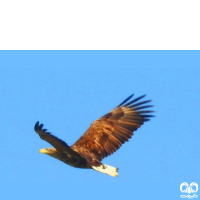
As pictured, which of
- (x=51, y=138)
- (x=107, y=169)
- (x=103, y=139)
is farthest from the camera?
(x=103, y=139)

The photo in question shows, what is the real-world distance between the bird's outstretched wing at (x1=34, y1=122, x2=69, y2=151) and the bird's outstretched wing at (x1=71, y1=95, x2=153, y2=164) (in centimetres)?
58

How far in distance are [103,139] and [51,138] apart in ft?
4.81

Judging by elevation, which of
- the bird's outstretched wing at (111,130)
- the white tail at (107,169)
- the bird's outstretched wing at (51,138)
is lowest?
the white tail at (107,169)

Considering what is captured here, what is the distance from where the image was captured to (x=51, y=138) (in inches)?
401

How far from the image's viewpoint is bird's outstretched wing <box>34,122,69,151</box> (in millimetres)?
10008

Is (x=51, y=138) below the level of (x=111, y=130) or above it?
below

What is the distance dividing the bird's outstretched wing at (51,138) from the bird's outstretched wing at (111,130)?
0.58m

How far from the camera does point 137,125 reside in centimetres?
1162

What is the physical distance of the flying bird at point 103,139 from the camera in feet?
35.0

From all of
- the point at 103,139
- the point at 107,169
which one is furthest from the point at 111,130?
the point at 107,169

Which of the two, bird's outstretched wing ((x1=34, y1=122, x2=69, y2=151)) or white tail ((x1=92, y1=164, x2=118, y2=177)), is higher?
bird's outstretched wing ((x1=34, y1=122, x2=69, y2=151))

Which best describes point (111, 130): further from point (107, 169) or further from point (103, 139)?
point (107, 169)
